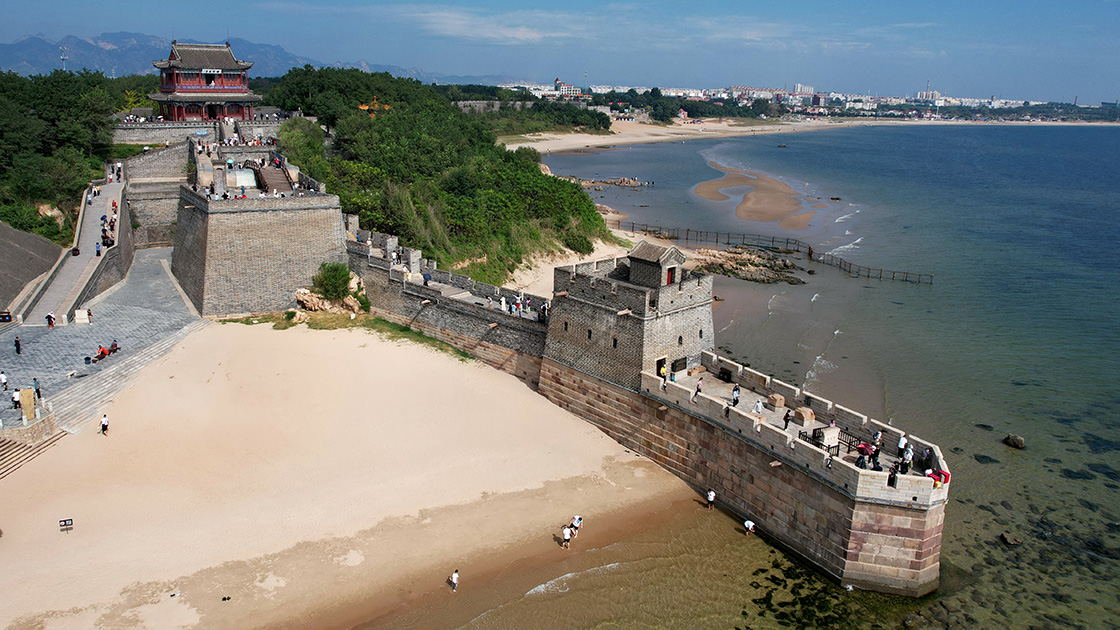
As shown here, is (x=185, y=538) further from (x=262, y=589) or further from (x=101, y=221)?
(x=101, y=221)

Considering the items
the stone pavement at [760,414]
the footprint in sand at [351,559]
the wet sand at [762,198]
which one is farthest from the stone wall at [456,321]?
the wet sand at [762,198]

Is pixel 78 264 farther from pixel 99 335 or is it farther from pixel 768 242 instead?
pixel 768 242

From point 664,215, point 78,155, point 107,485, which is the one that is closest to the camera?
point 107,485

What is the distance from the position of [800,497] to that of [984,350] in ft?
76.0

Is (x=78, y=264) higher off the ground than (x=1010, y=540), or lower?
higher

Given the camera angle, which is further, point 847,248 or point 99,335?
point 847,248

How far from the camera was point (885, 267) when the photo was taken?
54.6m

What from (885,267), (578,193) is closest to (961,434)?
(885,267)

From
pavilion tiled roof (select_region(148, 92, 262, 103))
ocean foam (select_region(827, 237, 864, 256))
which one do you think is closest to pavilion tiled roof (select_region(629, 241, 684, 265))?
ocean foam (select_region(827, 237, 864, 256))

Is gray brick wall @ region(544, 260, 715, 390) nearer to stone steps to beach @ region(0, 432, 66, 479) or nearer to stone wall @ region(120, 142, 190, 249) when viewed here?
stone steps to beach @ region(0, 432, 66, 479)

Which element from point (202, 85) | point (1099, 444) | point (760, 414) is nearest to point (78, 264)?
point (202, 85)

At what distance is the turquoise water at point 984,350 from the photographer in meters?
21.6

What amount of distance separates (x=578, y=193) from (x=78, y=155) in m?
33.4

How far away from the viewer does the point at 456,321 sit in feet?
107
